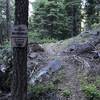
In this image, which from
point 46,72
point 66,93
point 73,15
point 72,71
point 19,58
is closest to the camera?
point 19,58

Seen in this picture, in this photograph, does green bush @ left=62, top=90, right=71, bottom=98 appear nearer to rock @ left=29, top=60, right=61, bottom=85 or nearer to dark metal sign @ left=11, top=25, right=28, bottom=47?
rock @ left=29, top=60, right=61, bottom=85

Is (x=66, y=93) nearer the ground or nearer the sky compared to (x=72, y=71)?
nearer the ground

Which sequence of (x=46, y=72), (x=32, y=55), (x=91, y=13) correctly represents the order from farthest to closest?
(x=91, y=13), (x=32, y=55), (x=46, y=72)

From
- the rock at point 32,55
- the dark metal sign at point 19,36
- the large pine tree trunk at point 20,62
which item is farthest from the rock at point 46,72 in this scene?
the dark metal sign at point 19,36

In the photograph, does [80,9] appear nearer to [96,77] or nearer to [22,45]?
[96,77]

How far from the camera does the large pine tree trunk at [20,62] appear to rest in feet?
20.5

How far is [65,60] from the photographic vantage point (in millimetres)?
9641

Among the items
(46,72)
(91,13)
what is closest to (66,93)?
(46,72)

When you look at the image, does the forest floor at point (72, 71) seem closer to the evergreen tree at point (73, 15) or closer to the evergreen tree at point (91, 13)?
the evergreen tree at point (91, 13)

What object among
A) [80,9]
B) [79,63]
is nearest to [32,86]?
[79,63]

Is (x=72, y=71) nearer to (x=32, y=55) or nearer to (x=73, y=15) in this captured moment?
(x=32, y=55)

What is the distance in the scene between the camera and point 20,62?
6387 millimetres

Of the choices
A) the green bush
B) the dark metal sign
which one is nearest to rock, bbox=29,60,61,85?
the green bush

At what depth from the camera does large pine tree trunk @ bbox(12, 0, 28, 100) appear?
626 centimetres
